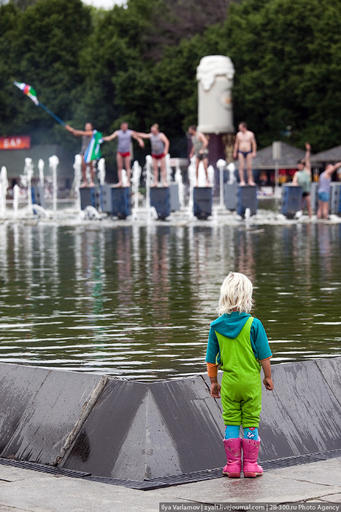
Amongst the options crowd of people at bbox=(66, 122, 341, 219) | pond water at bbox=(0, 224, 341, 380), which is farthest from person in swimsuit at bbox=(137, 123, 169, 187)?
pond water at bbox=(0, 224, 341, 380)

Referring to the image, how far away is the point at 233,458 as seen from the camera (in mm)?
6809

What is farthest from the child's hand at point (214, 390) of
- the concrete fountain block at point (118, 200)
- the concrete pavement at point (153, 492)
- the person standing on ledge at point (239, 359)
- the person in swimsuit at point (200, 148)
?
the person in swimsuit at point (200, 148)

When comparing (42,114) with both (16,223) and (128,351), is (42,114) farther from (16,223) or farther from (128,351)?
(128,351)

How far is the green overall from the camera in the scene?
6.96m

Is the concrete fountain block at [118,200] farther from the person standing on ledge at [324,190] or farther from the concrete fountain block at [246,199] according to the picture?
the person standing on ledge at [324,190]

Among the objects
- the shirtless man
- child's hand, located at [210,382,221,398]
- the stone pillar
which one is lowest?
child's hand, located at [210,382,221,398]

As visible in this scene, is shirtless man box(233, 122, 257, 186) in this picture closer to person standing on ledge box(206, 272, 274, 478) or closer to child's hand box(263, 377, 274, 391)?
child's hand box(263, 377, 274, 391)

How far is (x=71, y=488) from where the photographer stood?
647 cm

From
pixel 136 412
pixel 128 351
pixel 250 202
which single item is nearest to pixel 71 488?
pixel 136 412

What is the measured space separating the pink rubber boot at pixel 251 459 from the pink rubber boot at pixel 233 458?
0.03m

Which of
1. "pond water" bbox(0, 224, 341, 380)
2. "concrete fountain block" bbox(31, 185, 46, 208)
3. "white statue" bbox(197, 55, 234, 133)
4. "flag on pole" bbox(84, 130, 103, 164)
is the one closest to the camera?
"pond water" bbox(0, 224, 341, 380)

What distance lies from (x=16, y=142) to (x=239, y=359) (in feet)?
292

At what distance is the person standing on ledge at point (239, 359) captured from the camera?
6945 millimetres

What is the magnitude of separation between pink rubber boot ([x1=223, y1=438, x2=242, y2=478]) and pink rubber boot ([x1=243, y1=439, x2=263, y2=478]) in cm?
3
